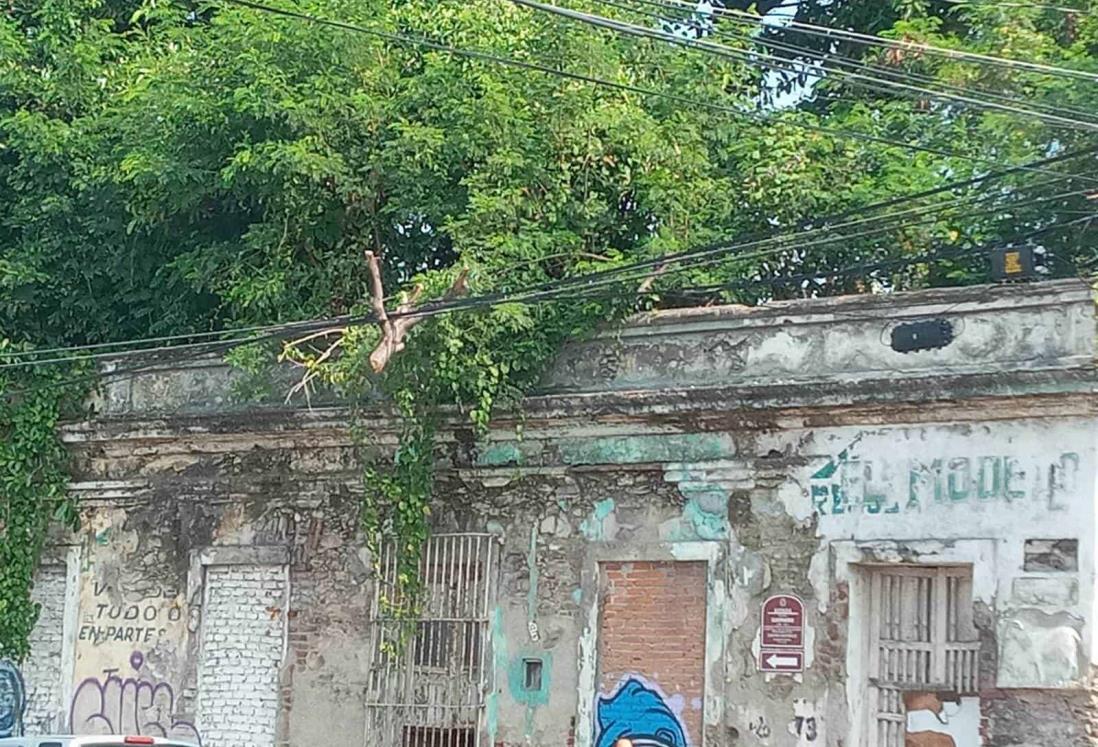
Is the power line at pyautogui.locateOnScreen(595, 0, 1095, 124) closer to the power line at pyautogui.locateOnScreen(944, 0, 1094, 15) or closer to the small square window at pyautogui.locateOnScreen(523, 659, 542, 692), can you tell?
the power line at pyautogui.locateOnScreen(944, 0, 1094, 15)

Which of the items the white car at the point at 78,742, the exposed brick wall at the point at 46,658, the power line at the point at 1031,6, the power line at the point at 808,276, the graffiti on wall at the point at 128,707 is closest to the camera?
the white car at the point at 78,742

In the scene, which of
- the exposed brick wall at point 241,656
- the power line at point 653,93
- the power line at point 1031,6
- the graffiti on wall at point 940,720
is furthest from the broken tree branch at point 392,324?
the power line at point 1031,6

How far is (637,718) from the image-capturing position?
12.5 metres

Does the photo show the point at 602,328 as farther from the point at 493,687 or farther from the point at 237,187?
the point at 237,187

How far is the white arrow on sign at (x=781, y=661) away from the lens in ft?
38.9

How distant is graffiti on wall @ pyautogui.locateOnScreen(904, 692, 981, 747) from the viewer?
11.2m

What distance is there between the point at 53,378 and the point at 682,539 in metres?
6.79

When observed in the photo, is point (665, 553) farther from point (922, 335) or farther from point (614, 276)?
point (922, 335)

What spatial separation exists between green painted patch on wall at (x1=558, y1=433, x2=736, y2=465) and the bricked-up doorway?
2.56ft

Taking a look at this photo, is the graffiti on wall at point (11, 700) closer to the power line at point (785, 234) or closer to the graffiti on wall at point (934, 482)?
the power line at point (785, 234)

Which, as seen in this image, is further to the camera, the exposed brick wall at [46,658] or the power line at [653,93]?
the exposed brick wall at [46,658]

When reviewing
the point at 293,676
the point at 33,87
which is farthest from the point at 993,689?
the point at 33,87

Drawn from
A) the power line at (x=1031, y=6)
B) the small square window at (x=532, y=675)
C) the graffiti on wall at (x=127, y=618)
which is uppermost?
the power line at (x=1031, y=6)

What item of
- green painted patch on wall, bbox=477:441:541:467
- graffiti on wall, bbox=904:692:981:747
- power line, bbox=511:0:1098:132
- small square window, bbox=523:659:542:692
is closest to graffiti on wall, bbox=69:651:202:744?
small square window, bbox=523:659:542:692
